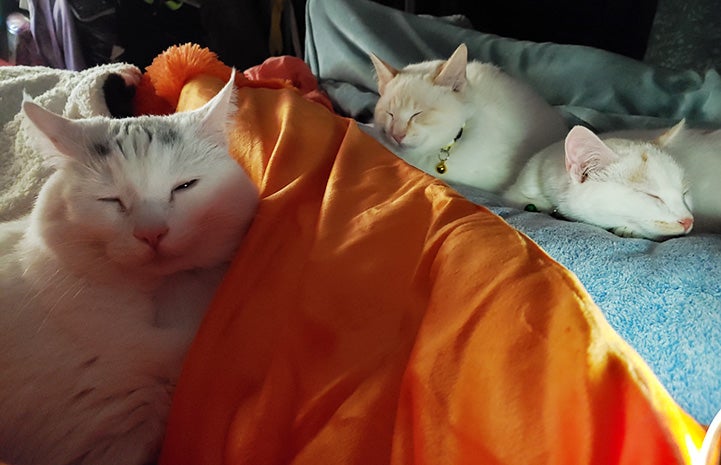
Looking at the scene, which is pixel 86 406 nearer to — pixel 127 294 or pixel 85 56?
pixel 127 294

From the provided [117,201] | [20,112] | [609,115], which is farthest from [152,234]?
[609,115]

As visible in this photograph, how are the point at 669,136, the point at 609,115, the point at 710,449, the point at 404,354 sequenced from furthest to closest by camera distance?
the point at 609,115, the point at 669,136, the point at 404,354, the point at 710,449

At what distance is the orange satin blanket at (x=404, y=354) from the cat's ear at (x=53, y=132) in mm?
215

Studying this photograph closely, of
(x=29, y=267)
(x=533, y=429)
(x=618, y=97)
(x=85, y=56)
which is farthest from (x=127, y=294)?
(x=85, y=56)

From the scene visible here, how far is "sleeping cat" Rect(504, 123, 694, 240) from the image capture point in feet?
3.06

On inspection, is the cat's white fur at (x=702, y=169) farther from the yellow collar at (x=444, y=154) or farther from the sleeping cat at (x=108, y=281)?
the sleeping cat at (x=108, y=281)

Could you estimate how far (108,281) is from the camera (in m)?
0.56

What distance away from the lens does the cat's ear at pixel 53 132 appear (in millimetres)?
560

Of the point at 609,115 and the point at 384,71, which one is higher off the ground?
the point at 384,71

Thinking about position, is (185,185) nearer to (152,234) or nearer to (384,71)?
(152,234)

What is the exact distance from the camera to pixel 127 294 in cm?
57

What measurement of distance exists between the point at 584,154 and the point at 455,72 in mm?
423

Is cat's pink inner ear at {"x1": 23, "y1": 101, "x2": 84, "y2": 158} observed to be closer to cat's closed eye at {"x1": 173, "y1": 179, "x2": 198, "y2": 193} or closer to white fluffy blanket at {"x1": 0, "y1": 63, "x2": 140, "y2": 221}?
cat's closed eye at {"x1": 173, "y1": 179, "x2": 198, "y2": 193}

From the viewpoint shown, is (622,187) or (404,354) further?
(622,187)
